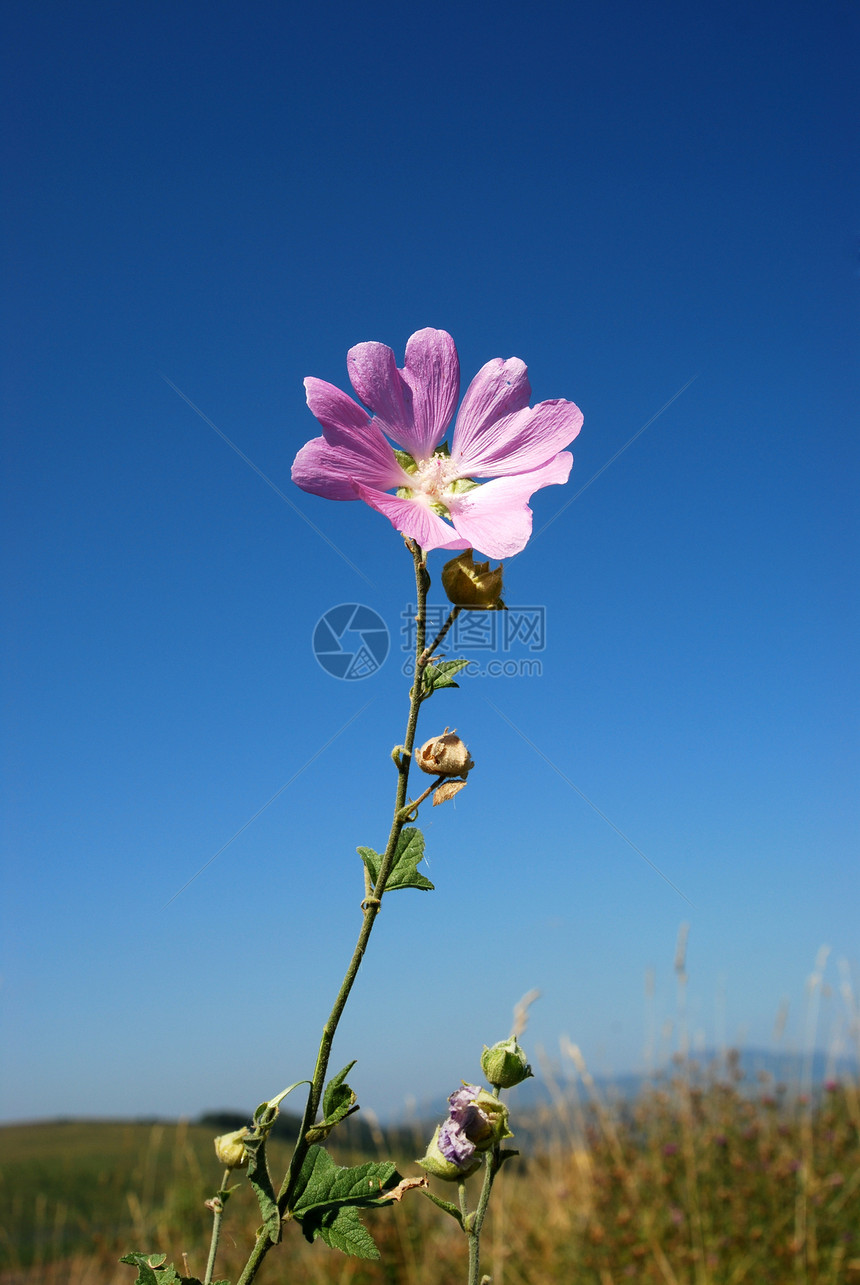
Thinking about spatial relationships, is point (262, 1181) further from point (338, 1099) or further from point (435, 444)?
point (435, 444)

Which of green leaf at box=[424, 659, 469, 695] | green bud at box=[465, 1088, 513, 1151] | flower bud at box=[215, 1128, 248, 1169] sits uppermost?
green leaf at box=[424, 659, 469, 695]

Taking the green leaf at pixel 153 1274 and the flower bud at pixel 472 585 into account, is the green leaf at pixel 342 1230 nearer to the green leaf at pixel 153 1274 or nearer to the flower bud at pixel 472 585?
the green leaf at pixel 153 1274

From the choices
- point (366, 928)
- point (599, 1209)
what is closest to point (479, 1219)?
point (366, 928)

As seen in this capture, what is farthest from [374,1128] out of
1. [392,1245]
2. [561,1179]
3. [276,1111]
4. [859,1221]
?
[276,1111]

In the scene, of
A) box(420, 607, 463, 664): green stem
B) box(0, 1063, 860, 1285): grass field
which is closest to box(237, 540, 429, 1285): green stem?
box(420, 607, 463, 664): green stem

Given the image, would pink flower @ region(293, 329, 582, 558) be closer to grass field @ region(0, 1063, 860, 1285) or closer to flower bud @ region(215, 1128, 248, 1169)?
flower bud @ region(215, 1128, 248, 1169)

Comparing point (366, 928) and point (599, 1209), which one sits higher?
point (366, 928)
